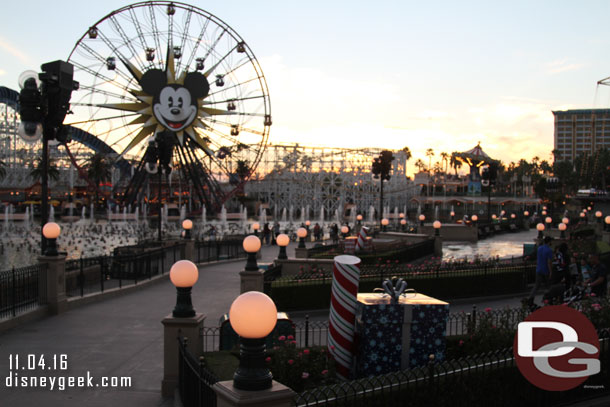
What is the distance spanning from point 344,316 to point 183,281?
2267mm

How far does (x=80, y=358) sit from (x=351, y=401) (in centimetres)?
598

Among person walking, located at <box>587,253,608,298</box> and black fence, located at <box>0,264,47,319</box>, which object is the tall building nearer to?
person walking, located at <box>587,253,608,298</box>

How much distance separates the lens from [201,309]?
14.5 metres

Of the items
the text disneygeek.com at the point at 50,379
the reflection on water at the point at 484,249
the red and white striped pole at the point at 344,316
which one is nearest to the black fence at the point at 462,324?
the red and white striped pole at the point at 344,316

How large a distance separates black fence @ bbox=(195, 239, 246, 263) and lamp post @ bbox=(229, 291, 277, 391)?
20599mm

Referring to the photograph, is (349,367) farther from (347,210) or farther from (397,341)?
(347,210)

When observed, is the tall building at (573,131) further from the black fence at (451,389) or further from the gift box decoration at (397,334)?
the gift box decoration at (397,334)

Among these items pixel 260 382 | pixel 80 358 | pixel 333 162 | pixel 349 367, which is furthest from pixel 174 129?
pixel 333 162

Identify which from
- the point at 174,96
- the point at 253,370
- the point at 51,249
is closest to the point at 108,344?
the point at 51,249

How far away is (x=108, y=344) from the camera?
10.6 m

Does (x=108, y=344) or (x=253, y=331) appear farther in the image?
(x=108, y=344)

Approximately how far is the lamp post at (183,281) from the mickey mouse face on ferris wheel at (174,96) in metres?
32.6

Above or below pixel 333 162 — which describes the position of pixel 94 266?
below

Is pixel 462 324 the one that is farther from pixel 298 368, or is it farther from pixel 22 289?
pixel 22 289
